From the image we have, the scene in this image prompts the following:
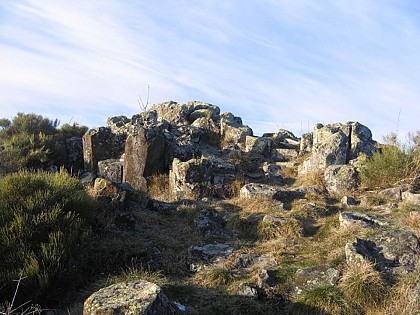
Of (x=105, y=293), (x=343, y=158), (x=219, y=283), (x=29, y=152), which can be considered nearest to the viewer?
(x=105, y=293)

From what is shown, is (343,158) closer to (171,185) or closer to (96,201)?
(171,185)

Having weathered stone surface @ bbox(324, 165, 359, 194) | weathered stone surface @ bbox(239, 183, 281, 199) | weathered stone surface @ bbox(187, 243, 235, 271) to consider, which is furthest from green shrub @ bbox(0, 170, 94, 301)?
weathered stone surface @ bbox(324, 165, 359, 194)

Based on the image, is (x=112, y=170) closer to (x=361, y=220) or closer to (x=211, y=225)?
(x=211, y=225)

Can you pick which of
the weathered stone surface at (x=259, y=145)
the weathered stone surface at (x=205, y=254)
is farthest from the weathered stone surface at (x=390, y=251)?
the weathered stone surface at (x=259, y=145)

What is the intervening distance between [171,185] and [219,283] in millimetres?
5522

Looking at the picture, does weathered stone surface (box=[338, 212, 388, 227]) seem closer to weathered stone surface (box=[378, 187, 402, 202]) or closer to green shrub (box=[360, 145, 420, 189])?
weathered stone surface (box=[378, 187, 402, 202])

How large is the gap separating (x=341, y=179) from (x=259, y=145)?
464cm

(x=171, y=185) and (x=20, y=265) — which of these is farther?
(x=171, y=185)

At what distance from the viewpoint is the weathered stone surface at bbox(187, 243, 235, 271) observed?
24.2ft

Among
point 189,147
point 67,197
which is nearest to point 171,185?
point 189,147

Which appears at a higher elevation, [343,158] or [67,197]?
[343,158]

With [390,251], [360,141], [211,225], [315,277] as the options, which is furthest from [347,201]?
[315,277]

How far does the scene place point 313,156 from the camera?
12977 millimetres

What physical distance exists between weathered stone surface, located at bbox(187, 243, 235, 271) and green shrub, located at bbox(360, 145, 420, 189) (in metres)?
5.05
